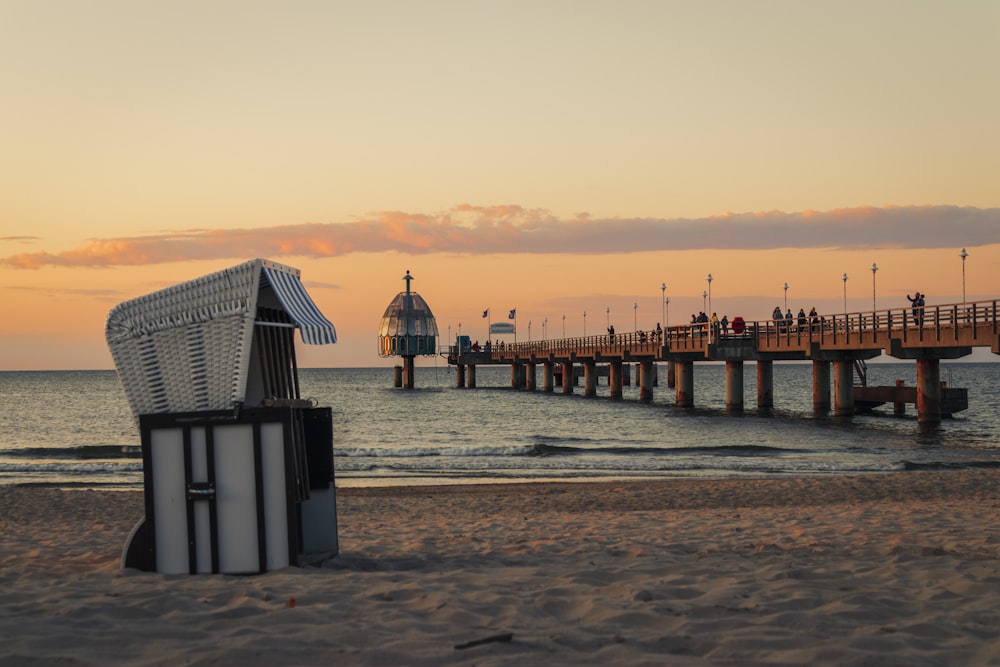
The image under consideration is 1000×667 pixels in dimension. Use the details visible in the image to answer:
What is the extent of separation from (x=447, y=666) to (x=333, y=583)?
186 cm

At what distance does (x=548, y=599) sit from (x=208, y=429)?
94.6 inches

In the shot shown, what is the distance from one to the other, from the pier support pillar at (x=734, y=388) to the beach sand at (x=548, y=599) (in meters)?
33.3

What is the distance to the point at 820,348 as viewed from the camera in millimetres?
37125

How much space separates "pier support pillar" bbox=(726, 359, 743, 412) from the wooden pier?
45 mm

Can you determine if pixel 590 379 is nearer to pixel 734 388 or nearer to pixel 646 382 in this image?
pixel 646 382

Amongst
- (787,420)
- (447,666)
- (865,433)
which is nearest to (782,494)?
(447,666)

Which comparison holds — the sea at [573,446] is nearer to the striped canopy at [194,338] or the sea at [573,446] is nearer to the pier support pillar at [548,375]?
the striped canopy at [194,338]

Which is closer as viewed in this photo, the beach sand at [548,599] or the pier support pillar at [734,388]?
the beach sand at [548,599]

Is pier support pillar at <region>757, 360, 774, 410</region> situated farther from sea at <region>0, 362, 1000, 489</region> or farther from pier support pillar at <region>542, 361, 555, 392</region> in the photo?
pier support pillar at <region>542, 361, 555, 392</region>

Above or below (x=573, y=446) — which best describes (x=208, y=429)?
above

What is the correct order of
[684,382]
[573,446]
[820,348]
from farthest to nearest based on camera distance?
[684,382] < [820,348] < [573,446]

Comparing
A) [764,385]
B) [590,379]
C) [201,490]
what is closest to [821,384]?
[764,385]

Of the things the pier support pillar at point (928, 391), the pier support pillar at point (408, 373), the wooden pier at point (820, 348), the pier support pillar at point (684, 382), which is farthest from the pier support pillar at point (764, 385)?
the pier support pillar at point (408, 373)

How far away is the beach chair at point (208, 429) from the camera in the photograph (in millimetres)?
5938
